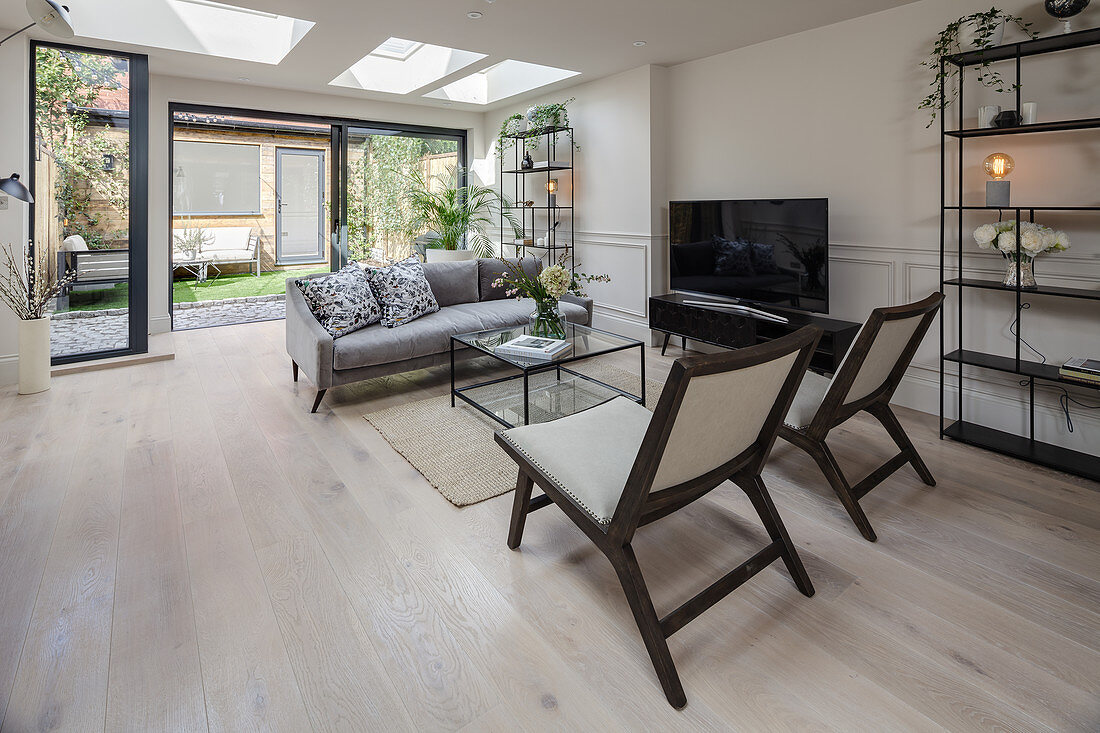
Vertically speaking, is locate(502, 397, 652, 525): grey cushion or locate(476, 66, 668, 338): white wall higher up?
locate(476, 66, 668, 338): white wall

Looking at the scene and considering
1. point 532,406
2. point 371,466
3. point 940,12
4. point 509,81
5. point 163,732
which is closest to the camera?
point 163,732

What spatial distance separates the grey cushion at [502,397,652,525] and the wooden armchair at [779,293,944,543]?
23.7 inches

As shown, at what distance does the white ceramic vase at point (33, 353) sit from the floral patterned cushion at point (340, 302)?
5.53ft

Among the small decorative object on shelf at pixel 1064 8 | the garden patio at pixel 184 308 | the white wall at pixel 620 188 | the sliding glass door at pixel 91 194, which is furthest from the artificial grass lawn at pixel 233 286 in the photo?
the small decorative object on shelf at pixel 1064 8

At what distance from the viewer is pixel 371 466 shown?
9.50 ft

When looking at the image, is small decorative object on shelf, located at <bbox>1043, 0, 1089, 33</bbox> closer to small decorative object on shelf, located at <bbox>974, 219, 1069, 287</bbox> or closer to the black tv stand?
small decorative object on shelf, located at <bbox>974, 219, 1069, 287</bbox>

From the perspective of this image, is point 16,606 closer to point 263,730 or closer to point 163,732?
point 163,732

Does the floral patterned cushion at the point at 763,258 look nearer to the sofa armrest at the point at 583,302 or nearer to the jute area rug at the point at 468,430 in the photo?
the jute area rug at the point at 468,430

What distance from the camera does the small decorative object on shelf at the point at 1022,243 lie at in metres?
2.79

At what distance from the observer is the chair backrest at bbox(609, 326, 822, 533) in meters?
1.42

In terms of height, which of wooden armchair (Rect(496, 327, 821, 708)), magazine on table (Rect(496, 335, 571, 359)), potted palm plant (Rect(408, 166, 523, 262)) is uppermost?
potted palm plant (Rect(408, 166, 523, 262))

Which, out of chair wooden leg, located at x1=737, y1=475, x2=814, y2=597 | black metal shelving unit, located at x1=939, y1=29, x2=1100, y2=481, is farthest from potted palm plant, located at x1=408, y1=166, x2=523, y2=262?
chair wooden leg, located at x1=737, y1=475, x2=814, y2=597

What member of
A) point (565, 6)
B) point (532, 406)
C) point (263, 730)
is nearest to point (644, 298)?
point (532, 406)

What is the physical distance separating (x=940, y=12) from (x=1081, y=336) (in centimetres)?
191
